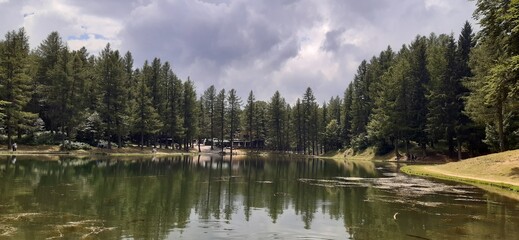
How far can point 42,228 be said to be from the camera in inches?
522

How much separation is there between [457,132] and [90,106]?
6673cm

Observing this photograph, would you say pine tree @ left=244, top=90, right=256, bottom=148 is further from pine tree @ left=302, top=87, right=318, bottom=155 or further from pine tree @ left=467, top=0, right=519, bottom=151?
pine tree @ left=467, top=0, right=519, bottom=151

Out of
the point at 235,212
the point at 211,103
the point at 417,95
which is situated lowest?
the point at 235,212

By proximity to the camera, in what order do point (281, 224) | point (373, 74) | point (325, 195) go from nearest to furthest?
1. point (281, 224)
2. point (325, 195)
3. point (373, 74)

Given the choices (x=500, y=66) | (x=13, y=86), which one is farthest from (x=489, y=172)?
(x=13, y=86)

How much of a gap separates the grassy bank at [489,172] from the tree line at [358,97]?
18.9ft

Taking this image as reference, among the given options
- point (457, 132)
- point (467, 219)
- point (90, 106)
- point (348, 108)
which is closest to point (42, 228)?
point (467, 219)

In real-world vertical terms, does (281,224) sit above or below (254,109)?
below

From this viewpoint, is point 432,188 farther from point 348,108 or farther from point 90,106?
point 348,108

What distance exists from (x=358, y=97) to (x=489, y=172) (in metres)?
73.5

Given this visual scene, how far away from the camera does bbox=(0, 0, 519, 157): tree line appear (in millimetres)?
50062

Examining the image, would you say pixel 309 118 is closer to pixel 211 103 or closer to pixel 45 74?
pixel 211 103

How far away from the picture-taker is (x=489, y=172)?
39.1 meters

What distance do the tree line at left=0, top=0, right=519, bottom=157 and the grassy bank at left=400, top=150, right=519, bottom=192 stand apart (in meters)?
5.77
